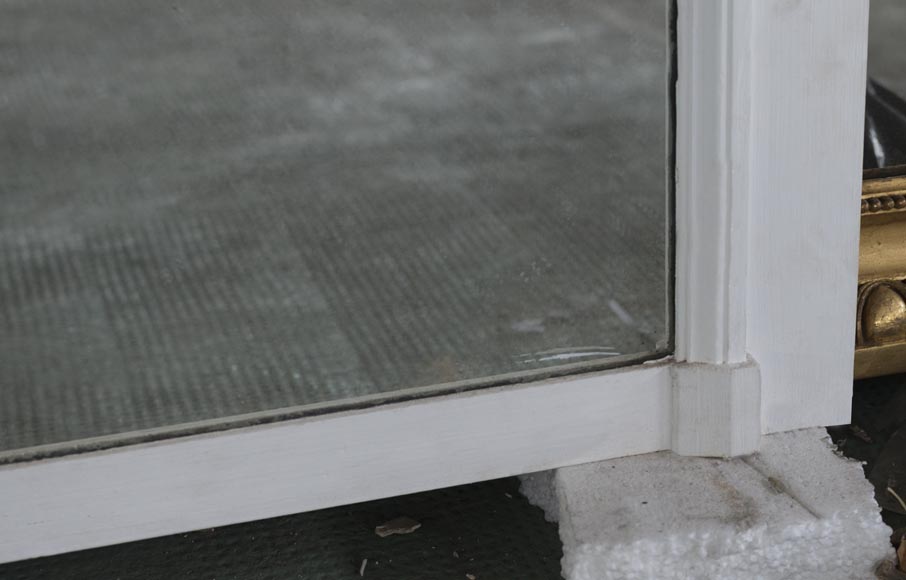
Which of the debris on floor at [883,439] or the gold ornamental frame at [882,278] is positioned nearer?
the debris on floor at [883,439]

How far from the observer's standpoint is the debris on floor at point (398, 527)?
105cm

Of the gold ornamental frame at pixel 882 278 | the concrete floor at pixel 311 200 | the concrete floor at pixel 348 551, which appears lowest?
the concrete floor at pixel 348 551

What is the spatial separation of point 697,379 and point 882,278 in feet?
1.55

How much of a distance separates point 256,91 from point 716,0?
1.35 feet

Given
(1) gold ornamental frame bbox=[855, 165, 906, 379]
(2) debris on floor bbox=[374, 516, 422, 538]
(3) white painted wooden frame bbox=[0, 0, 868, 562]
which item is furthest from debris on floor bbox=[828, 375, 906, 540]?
(2) debris on floor bbox=[374, 516, 422, 538]

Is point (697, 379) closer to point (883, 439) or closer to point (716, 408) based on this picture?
point (716, 408)

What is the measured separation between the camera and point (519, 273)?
0.96m

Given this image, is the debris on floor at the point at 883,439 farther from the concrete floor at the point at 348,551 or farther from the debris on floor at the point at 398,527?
the debris on floor at the point at 398,527

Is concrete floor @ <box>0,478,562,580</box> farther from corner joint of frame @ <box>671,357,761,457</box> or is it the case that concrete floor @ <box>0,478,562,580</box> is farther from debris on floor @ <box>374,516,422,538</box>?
corner joint of frame @ <box>671,357,761,457</box>

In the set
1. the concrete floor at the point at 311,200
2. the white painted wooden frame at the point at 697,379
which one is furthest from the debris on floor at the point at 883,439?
the concrete floor at the point at 311,200

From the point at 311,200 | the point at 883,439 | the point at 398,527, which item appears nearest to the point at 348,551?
the point at 398,527

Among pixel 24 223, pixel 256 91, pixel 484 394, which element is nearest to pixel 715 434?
pixel 484 394

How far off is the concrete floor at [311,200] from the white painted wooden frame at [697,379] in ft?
0.11

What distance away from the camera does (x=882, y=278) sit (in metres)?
1.29
